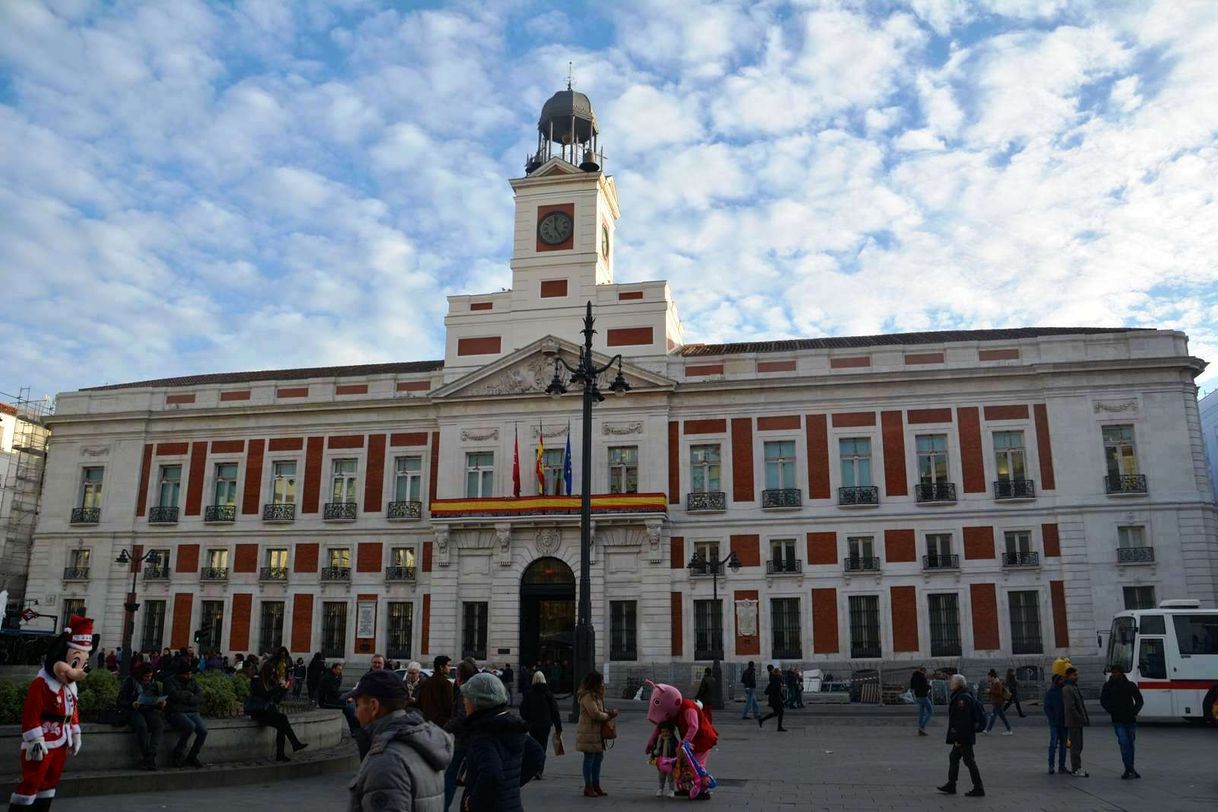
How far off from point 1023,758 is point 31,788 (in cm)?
1559

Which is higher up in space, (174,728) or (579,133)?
(579,133)

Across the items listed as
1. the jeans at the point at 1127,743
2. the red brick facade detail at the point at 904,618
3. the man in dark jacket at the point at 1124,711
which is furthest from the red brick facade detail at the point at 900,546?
the jeans at the point at 1127,743

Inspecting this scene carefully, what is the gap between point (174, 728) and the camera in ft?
42.5

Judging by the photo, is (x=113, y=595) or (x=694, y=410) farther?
(x=113, y=595)

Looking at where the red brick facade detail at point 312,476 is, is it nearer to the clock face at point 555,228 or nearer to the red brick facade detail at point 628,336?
the clock face at point 555,228

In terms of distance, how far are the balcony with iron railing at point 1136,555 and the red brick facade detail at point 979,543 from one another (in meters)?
4.04

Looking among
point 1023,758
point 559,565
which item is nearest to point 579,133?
point 559,565

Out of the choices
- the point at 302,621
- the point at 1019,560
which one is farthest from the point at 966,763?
the point at 302,621

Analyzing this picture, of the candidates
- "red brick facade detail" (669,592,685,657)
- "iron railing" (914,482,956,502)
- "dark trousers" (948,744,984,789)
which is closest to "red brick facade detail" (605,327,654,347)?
"red brick facade detail" (669,592,685,657)

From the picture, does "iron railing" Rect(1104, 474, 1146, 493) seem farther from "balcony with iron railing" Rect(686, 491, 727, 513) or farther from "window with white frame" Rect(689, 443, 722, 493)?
"window with white frame" Rect(689, 443, 722, 493)

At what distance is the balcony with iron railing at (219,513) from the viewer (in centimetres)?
4100

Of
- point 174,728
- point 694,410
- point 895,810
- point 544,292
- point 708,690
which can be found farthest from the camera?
point 544,292

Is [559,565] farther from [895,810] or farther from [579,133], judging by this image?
[895,810]

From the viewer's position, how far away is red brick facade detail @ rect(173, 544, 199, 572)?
4075cm
